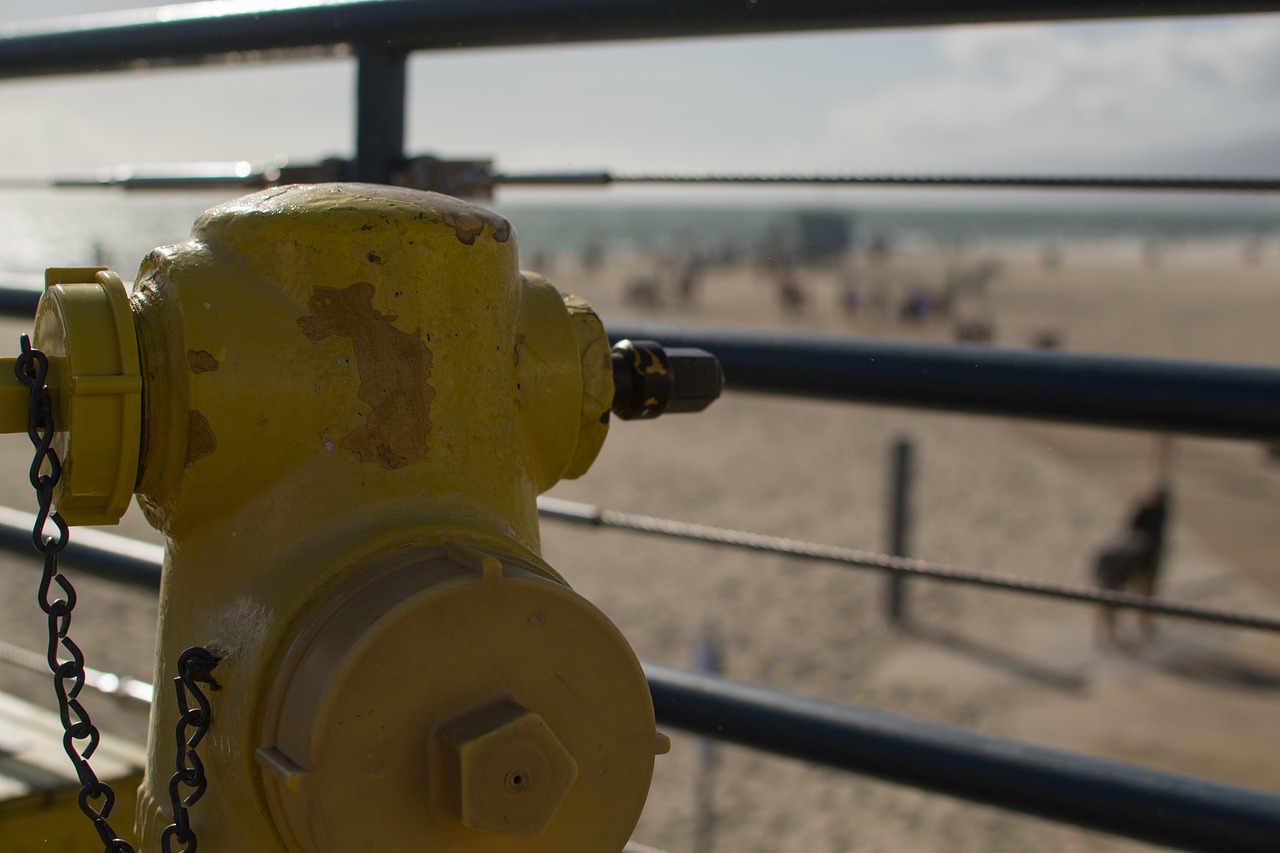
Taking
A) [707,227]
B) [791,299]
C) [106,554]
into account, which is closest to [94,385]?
[106,554]

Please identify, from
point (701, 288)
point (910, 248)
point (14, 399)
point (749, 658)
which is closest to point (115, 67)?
point (14, 399)

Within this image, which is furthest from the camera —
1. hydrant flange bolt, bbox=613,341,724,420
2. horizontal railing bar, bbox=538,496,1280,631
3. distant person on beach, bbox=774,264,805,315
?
distant person on beach, bbox=774,264,805,315

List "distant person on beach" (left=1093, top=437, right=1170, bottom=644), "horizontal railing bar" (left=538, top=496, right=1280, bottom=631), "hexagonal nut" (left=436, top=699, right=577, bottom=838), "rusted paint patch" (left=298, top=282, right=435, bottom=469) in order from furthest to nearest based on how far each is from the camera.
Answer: "distant person on beach" (left=1093, top=437, right=1170, bottom=644), "horizontal railing bar" (left=538, top=496, right=1280, bottom=631), "rusted paint patch" (left=298, top=282, right=435, bottom=469), "hexagonal nut" (left=436, top=699, right=577, bottom=838)

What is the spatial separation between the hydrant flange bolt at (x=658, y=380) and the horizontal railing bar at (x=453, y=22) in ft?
1.31

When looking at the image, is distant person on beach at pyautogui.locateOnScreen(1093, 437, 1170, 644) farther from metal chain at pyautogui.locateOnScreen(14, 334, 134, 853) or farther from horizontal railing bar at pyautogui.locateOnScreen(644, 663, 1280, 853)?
metal chain at pyautogui.locateOnScreen(14, 334, 134, 853)

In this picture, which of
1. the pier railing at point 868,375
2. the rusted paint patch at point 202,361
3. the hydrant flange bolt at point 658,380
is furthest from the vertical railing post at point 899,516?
the rusted paint patch at point 202,361

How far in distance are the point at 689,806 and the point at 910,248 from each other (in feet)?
182

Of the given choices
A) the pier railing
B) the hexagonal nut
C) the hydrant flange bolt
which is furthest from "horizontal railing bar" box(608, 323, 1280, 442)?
the hexagonal nut

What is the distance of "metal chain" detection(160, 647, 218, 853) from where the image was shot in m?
0.75

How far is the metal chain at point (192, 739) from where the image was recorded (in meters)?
0.75

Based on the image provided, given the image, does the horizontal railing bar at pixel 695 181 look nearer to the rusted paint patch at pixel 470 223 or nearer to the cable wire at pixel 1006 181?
the cable wire at pixel 1006 181

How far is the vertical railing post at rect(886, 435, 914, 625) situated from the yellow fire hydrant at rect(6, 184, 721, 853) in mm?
8131

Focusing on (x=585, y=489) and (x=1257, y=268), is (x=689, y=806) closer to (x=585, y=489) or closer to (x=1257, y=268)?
(x=585, y=489)

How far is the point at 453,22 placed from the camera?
1.33m
